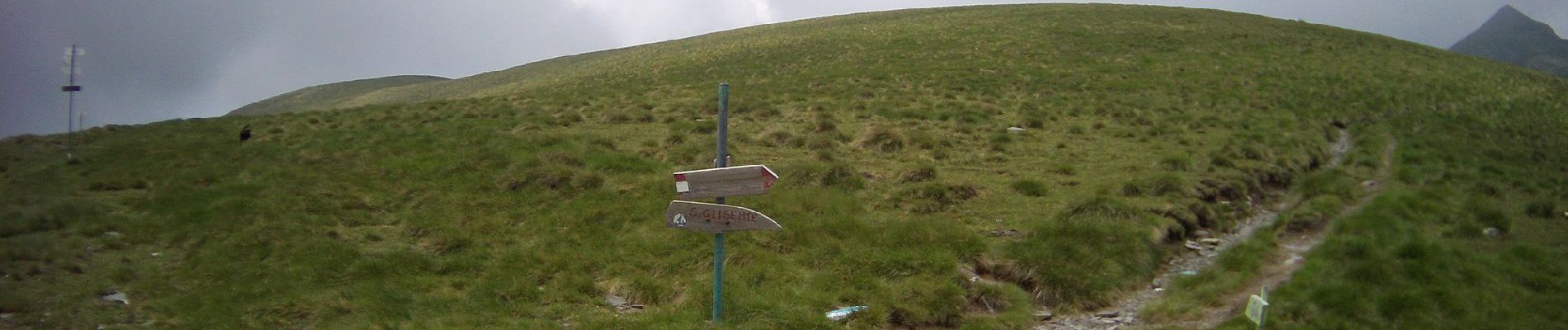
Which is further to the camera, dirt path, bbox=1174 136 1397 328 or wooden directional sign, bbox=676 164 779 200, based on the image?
dirt path, bbox=1174 136 1397 328

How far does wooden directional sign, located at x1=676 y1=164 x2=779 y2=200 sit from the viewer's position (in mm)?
8359

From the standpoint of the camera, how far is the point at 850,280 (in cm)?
1110

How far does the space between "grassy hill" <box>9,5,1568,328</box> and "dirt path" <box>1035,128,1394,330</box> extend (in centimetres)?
25

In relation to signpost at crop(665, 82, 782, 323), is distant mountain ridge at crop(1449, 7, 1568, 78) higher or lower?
higher

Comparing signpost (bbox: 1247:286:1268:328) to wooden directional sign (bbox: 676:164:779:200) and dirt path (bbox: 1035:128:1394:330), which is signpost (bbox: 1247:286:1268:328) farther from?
wooden directional sign (bbox: 676:164:779:200)

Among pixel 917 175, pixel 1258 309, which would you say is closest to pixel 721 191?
pixel 1258 309

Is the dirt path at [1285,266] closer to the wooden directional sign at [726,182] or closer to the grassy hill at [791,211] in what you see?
the grassy hill at [791,211]

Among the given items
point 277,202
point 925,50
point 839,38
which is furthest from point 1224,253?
point 839,38

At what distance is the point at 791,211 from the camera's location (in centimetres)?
1412

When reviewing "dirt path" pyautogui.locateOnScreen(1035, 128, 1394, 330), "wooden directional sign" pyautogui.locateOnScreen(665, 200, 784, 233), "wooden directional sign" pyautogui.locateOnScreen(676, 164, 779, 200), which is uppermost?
"wooden directional sign" pyautogui.locateOnScreen(676, 164, 779, 200)

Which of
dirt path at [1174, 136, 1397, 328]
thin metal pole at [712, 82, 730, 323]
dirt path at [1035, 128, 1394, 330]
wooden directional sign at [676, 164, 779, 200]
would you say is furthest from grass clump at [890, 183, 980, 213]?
wooden directional sign at [676, 164, 779, 200]

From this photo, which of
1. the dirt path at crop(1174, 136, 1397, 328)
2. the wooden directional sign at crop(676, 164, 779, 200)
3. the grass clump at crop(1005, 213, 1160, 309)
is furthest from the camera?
the grass clump at crop(1005, 213, 1160, 309)

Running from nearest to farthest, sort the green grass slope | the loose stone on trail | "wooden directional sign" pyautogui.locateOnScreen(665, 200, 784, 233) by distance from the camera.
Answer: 1. "wooden directional sign" pyautogui.locateOnScreen(665, 200, 784, 233)
2. the loose stone on trail
3. the green grass slope

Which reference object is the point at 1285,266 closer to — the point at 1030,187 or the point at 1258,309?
the point at 1030,187
